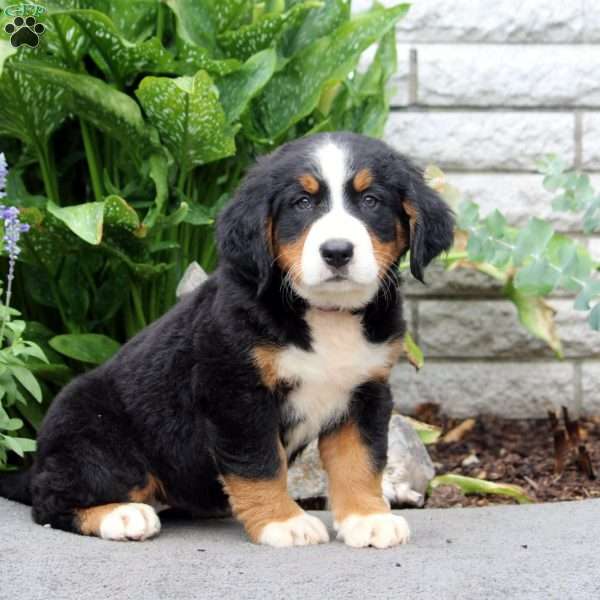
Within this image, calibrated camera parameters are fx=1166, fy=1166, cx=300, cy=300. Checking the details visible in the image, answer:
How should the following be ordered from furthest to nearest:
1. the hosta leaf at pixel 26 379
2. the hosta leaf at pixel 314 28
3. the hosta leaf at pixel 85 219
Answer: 1. the hosta leaf at pixel 314 28
2. the hosta leaf at pixel 85 219
3. the hosta leaf at pixel 26 379

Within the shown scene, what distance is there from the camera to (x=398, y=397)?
6656 mm

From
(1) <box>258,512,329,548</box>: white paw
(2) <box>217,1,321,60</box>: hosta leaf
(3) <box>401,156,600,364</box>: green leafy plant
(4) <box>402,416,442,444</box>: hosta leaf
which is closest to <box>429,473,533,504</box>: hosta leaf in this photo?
(4) <box>402,416,442,444</box>: hosta leaf

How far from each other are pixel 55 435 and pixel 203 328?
0.72m

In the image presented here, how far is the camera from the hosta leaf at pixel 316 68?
554cm

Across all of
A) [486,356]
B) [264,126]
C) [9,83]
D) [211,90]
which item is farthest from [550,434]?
[9,83]

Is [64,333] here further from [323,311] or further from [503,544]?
[503,544]

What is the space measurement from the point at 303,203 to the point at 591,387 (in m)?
3.33

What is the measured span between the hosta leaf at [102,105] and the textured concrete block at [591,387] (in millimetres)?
2844

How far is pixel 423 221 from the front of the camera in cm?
400

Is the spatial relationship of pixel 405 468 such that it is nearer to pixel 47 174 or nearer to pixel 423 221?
pixel 423 221

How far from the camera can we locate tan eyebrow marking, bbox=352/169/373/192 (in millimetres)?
3848

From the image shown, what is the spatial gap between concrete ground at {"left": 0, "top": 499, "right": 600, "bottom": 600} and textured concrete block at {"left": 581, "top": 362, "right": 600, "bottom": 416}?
2.41 metres

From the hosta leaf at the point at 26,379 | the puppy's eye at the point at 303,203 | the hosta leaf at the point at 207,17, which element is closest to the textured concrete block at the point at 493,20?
the hosta leaf at the point at 207,17

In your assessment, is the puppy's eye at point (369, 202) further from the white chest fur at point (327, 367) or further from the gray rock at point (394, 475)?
the gray rock at point (394, 475)
